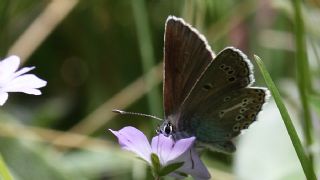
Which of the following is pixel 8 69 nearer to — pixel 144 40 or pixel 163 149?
pixel 163 149

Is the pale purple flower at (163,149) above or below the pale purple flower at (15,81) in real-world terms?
below

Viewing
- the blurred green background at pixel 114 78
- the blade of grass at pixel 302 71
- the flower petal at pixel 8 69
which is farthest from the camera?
the blurred green background at pixel 114 78

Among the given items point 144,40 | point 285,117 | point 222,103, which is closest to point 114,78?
point 144,40

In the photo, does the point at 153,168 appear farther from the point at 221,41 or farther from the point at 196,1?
the point at 221,41

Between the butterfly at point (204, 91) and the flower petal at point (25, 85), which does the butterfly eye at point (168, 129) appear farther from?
the flower petal at point (25, 85)

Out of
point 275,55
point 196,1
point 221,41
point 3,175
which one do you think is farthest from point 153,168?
point 275,55

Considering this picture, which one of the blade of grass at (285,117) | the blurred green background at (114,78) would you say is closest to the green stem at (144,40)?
the blurred green background at (114,78)

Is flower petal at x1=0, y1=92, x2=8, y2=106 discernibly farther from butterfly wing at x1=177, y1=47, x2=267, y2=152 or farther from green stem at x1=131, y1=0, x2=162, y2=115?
green stem at x1=131, y1=0, x2=162, y2=115
